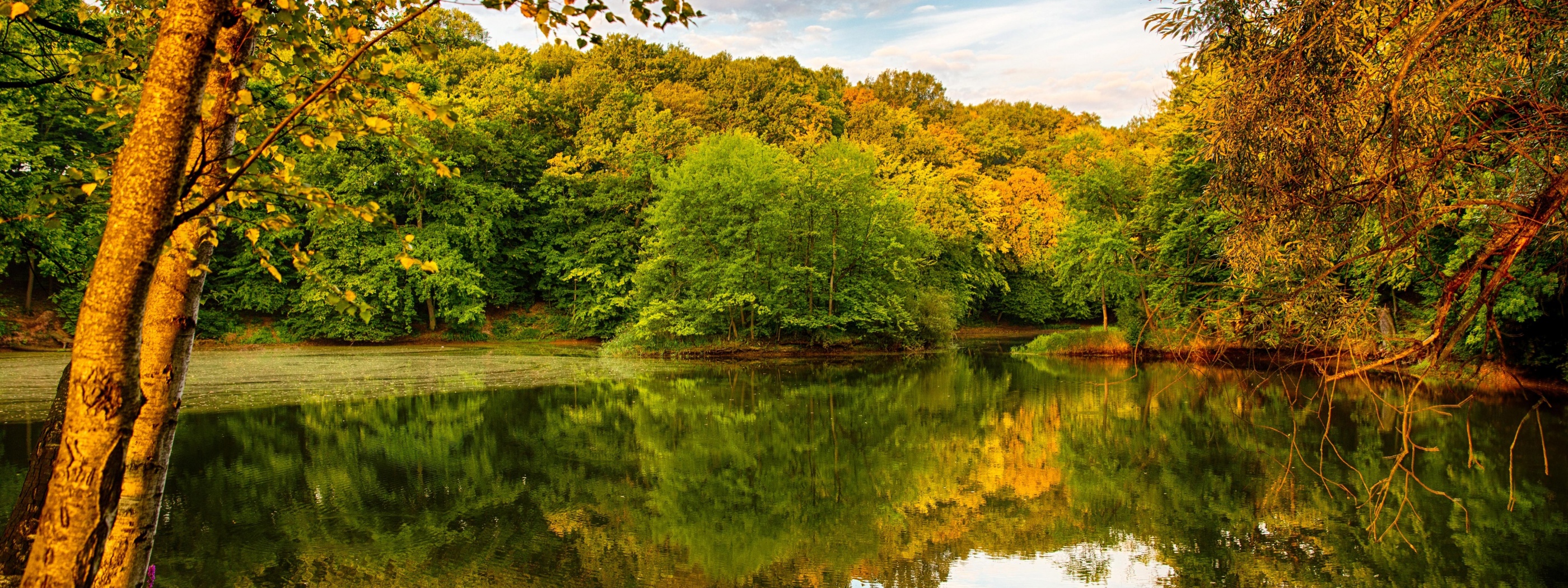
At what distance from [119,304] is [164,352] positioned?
0.81m

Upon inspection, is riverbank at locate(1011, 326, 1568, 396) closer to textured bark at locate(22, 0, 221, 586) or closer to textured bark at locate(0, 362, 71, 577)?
textured bark at locate(0, 362, 71, 577)

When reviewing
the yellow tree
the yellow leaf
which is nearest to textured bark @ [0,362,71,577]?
the yellow tree

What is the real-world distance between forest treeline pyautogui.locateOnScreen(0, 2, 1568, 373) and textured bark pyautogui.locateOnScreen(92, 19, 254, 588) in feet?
0.84

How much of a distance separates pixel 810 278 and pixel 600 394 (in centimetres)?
1206

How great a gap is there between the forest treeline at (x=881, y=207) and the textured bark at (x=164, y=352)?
0.26 metres

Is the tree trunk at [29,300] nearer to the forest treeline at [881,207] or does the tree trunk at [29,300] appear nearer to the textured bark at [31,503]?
the forest treeline at [881,207]

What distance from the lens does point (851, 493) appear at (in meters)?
8.86

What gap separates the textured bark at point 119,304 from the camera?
2.41 meters

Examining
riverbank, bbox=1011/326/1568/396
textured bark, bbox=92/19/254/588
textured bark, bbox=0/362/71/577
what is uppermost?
textured bark, bbox=92/19/254/588

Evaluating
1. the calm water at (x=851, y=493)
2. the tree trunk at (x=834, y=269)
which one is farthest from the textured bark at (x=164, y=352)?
the tree trunk at (x=834, y=269)

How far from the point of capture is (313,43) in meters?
4.34

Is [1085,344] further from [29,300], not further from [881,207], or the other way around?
[29,300]

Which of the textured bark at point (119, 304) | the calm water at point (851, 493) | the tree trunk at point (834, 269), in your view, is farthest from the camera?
the tree trunk at point (834, 269)

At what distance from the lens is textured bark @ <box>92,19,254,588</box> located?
2.99m
